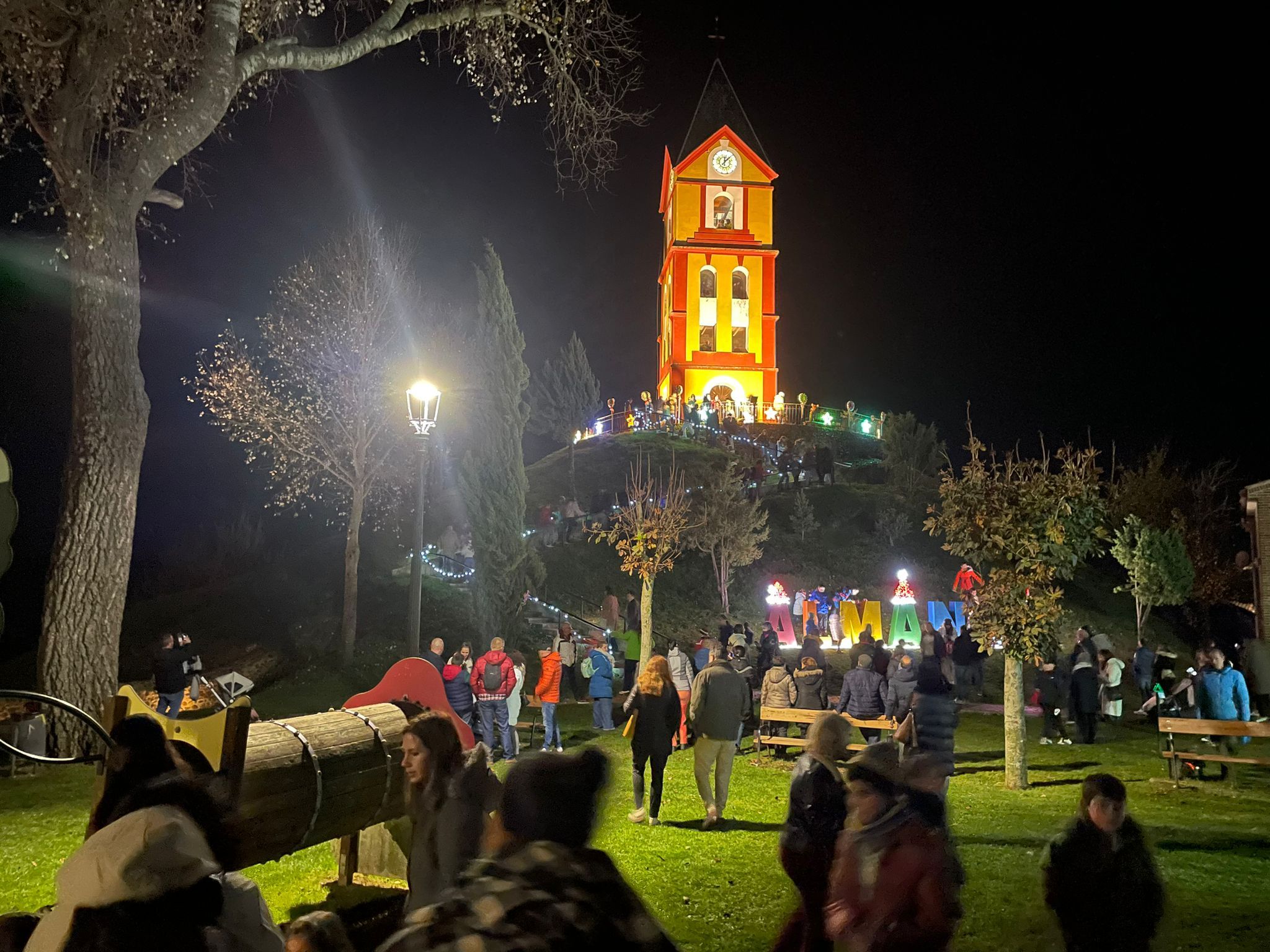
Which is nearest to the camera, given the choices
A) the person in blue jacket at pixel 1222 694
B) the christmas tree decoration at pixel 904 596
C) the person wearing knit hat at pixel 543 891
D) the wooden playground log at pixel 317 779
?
the person wearing knit hat at pixel 543 891

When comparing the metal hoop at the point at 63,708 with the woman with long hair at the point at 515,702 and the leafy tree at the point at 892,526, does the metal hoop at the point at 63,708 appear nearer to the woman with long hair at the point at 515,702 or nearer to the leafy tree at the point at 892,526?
the woman with long hair at the point at 515,702

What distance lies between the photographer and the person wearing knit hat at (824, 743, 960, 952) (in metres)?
→ 3.18

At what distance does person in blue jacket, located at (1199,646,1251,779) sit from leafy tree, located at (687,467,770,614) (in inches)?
775

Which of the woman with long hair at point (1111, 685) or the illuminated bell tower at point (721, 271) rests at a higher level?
the illuminated bell tower at point (721, 271)

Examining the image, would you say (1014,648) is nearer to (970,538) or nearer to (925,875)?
(970,538)

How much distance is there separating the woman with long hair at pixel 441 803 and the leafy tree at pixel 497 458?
20.0 metres

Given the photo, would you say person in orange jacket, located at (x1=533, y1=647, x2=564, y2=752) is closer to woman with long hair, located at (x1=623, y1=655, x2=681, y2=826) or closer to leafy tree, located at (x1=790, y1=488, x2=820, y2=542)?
woman with long hair, located at (x1=623, y1=655, x2=681, y2=826)

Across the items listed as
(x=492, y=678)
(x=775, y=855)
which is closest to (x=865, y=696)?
(x=775, y=855)

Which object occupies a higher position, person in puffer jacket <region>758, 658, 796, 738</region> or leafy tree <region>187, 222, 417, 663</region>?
leafy tree <region>187, 222, 417, 663</region>

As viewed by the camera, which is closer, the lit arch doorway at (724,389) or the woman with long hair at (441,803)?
the woman with long hair at (441,803)

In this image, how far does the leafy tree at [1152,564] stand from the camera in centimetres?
2459

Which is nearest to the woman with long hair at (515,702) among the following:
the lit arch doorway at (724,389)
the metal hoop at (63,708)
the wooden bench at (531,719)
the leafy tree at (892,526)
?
the wooden bench at (531,719)

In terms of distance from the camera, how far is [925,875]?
127 inches

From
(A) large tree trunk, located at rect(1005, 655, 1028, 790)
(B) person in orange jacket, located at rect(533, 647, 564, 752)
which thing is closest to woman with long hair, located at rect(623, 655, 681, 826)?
(A) large tree trunk, located at rect(1005, 655, 1028, 790)
